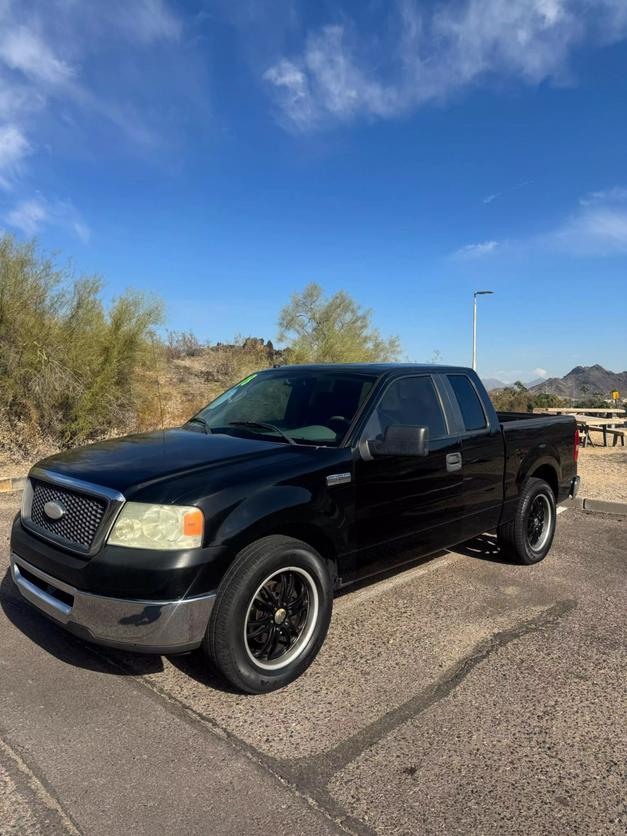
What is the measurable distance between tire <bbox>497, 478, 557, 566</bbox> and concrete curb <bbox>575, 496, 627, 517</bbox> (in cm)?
245

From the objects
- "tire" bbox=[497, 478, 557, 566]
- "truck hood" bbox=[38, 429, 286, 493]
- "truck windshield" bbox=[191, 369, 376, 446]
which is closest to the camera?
"truck hood" bbox=[38, 429, 286, 493]

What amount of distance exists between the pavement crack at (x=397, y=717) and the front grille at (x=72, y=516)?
1462mm

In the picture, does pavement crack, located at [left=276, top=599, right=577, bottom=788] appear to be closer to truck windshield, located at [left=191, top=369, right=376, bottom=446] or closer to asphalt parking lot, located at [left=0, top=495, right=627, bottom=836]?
asphalt parking lot, located at [left=0, top=495, right=627, bottom=836]

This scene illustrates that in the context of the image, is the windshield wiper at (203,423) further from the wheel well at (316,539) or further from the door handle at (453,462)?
the door handle at (453,462)

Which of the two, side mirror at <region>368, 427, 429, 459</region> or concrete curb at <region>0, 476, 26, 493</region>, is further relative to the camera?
concrete curb at <region>0, 476, 26, 493</region>

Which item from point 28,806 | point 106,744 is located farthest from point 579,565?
point 28,806

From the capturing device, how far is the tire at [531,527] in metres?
5.26

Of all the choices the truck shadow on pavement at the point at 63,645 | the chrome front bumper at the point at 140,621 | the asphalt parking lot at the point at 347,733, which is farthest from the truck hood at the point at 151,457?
the asphalt parking lot at the point at 347,733

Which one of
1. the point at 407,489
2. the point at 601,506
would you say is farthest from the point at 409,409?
the point at 601,506

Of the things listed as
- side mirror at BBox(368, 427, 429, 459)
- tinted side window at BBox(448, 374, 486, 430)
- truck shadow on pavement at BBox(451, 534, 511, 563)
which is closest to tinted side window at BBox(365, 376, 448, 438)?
side mirror at BBox(368, 427, 429, 459)

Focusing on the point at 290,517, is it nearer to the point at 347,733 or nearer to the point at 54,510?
the point at 347,733

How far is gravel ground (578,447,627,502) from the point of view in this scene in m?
8.62

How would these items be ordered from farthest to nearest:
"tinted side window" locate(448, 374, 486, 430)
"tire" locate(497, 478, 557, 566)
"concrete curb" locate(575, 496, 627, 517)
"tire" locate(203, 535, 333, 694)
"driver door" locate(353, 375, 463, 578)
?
1. "concrete curb" locate(575, 496, 627, 517)
2. "tire" locate(497, 478, 557, 566)
3. "tinted side window" locate(448, 374, 486, 430)
4. "driver door" locate(353, 375, 463, 578)
5. "tire" locate(203, 535, 333, 694)

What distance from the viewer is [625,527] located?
6.95m
